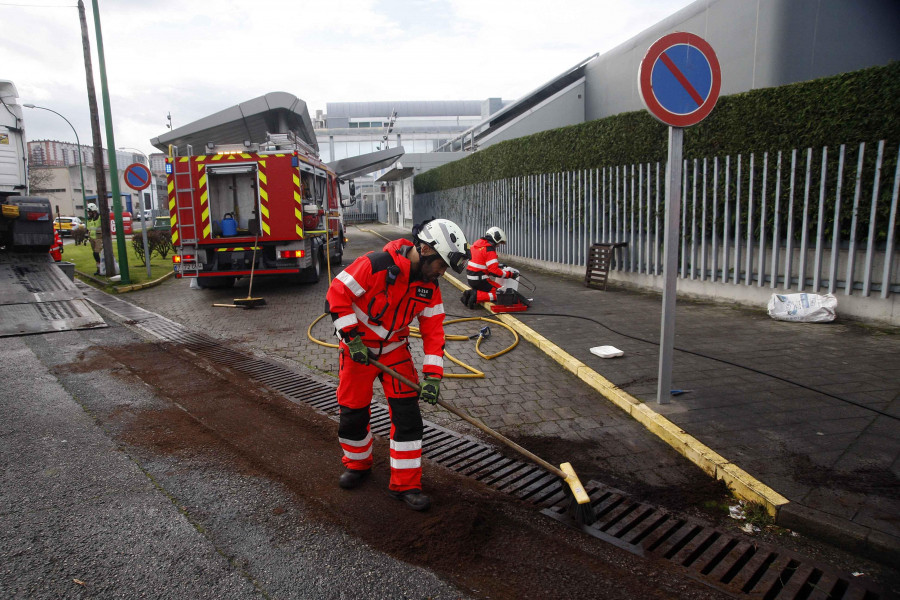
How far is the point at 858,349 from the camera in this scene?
5816mm

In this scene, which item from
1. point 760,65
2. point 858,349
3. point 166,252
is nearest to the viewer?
point 858,349

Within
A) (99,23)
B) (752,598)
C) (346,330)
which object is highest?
(99,23)

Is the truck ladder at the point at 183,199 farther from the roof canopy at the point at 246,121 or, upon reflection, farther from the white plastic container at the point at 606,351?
the white plastic container at the point at 606,351

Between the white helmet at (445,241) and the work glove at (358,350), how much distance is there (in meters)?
0.71

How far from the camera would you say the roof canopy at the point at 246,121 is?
16.4m

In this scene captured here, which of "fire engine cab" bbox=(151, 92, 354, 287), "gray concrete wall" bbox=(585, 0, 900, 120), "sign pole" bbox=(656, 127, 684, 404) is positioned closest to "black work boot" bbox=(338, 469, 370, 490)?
"sign pole" bbox=(656, 127, 684, 404)

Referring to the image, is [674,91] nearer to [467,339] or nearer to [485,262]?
[467,339]

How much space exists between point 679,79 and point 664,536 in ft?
10.6

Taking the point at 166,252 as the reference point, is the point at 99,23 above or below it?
above

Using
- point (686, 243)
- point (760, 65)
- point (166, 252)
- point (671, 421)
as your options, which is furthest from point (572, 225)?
point (166, 252)

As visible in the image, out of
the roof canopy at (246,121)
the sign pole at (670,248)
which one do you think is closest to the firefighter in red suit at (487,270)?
the sign pole at (670,248)

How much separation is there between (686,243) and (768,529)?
6.73 metres

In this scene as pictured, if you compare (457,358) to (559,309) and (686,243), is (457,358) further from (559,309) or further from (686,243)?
(686,243)

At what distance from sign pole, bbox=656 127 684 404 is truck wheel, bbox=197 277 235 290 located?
34.8 feet
